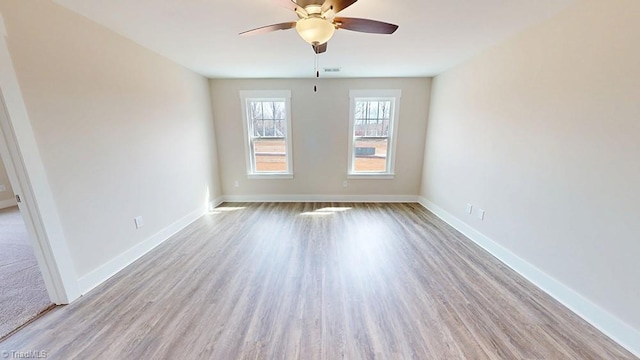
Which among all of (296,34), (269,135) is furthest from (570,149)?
(269,135)

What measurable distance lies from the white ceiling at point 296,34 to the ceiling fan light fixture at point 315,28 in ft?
1.17

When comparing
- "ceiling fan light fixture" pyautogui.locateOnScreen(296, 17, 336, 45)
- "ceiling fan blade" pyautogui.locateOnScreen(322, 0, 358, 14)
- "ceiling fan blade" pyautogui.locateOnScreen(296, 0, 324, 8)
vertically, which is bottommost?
"ceiling fan light fixture" pyautogui.locateOnScreen(296, 17, 336, 45)

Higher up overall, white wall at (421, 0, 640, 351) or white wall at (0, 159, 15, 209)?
white wall at (421, 0, 640, 351)

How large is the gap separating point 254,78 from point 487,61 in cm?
353

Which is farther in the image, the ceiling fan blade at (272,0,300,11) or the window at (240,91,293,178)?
the window at (240,91,293,178)

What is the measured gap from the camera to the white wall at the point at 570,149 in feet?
4.98

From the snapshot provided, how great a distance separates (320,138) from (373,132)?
3.44 ft

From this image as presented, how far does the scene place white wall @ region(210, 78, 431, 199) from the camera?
4.23 meters

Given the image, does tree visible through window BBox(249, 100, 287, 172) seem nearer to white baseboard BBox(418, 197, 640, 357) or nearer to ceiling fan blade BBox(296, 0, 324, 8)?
ceiling fan blade BBox(296, 0, 324, 8)

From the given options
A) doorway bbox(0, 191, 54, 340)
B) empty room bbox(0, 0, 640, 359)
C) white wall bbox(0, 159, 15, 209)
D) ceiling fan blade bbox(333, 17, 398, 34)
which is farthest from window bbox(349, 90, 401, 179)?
white wall bbox(0, 159, 15, 209)

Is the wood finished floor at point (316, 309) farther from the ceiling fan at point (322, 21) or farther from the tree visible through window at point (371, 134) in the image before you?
the ceiling fan at point (322, 21)

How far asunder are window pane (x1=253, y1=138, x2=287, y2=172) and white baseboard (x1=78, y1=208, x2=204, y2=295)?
5.49 feet

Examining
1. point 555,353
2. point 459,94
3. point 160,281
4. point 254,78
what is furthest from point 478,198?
point 254,78

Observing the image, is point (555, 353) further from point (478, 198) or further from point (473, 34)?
point (473, 34)
